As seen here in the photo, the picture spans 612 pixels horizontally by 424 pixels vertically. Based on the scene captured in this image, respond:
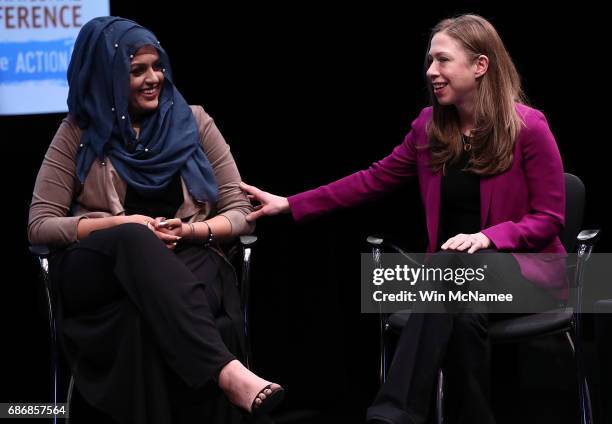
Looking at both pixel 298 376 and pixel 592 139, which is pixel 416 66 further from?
pixel 298 376

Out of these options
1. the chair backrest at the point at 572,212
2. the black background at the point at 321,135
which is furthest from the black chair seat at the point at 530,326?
the black background at the point at 321,135

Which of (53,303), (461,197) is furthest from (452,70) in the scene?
(53,303)

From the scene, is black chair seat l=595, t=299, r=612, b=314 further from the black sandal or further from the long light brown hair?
the black sandal

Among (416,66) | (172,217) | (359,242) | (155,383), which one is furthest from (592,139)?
(155,383)

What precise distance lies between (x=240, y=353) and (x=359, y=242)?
118 centimetres

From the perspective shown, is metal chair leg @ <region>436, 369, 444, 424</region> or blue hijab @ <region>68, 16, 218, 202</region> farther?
blue hijab @ <region>68, 16, 218, 202</region>

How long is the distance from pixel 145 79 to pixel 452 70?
2.99ft

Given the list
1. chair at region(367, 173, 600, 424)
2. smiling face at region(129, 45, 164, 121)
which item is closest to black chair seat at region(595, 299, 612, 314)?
chair at region(367, 173, 600, 424)

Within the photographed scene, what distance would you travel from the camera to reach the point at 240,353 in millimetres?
2992

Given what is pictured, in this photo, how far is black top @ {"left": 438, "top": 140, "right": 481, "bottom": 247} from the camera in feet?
9.89

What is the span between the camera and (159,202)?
10.4 ft

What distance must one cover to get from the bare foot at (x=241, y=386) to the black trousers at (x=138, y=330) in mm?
28

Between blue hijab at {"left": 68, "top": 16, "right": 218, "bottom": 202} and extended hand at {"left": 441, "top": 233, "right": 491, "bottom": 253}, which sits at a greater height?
blue hijab at {"left": 68, "top": 16, "right": 218, "bottom": 202}

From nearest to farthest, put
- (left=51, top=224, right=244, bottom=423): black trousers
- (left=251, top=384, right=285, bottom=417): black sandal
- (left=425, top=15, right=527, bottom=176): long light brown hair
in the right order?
1. (left=251, top=384, right=285, bottom=417): black sandal
2. (left=51, top=224, right=244, bottom=423): black trousers
3. (left=425, top=15, right=527, bottom=176): long light brown hair
